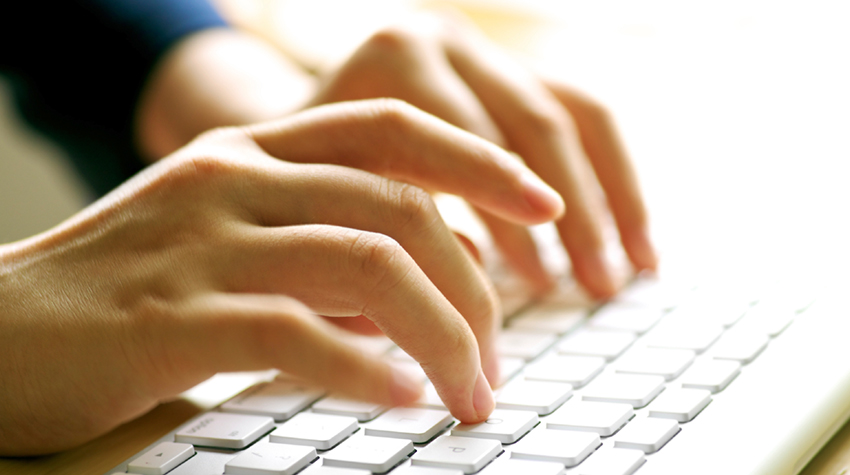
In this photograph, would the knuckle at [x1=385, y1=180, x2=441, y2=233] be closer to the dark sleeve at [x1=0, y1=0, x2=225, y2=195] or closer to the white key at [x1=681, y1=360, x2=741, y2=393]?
the white key at [x1=681, y1=360, x2=741, y2=393]

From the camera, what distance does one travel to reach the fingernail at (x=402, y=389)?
0.43m

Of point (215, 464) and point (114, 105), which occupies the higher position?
point (114, 105)

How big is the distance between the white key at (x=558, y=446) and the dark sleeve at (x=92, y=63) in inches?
35.2

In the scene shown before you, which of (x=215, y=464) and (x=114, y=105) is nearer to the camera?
(x=215, y=464)

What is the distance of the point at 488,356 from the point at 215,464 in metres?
0.17

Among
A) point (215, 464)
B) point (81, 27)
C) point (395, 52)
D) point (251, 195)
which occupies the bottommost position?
point (215, 464)

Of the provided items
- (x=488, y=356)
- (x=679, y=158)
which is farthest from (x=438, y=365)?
(x=679, y=158)

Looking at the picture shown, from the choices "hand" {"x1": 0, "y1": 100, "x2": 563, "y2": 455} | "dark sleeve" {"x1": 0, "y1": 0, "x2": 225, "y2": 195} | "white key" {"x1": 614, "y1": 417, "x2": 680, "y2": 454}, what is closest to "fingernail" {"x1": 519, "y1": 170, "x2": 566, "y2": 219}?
"hand" {"x1": 0, "y1": 100, "x2": 563, "y2": 455}

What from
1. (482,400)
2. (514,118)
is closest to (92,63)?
(514,118)

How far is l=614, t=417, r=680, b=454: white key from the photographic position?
36 cm

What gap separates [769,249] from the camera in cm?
62

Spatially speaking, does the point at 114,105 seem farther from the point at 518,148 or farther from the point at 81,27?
the point at 518,148

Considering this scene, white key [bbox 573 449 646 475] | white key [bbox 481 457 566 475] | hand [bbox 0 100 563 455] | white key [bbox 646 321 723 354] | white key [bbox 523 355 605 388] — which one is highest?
hand [bbox 0 100 563 455]

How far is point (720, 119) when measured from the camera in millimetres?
1146
